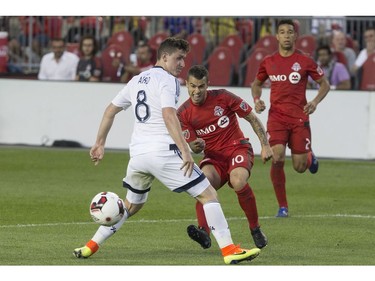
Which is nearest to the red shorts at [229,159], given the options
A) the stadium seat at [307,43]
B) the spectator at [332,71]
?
the spectator at [332,71]

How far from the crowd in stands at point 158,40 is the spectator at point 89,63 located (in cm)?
2

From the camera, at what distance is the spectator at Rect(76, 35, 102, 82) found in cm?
2481

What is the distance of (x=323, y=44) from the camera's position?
24.9 m

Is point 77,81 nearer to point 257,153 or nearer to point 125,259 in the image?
point 257,153

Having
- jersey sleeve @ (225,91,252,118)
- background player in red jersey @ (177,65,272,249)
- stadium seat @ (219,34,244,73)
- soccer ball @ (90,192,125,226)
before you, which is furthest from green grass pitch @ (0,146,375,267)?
stadium seat @ (219,34,244,73)

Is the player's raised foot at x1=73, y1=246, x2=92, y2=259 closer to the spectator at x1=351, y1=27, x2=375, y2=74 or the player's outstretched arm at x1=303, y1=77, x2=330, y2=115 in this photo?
the player's outstretched arm at x1=303, y1=77, x2=330, y2=115

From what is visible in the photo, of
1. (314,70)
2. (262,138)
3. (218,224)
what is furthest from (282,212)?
(218,224)

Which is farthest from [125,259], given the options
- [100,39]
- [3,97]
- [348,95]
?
[100,39]

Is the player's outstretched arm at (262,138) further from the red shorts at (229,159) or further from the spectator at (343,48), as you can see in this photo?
the spectator at (343,48)

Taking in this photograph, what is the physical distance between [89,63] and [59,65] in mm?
603

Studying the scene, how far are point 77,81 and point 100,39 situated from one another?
7.14 feet

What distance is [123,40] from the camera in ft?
85.6

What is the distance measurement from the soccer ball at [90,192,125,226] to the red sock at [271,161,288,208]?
422cm

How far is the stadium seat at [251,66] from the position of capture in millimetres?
24344
